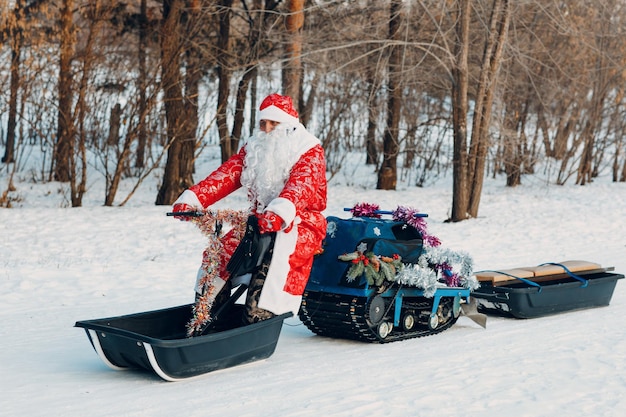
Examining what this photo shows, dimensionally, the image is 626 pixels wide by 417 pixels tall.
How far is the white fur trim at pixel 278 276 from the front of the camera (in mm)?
5512

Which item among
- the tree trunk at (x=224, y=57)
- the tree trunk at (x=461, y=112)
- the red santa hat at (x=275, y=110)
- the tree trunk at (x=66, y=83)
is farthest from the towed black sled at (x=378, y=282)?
the tree trunk at (x=224, y=57)

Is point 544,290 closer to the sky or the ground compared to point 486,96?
closer to the ground

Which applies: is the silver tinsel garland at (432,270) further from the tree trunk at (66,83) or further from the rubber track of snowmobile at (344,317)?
the tree trunk at (66,83)

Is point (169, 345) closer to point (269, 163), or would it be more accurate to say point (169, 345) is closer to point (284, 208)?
point (284, 208)

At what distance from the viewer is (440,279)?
6914 millimetres

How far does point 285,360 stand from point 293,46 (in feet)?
34.6

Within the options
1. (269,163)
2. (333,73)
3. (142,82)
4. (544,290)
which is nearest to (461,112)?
(333,73)

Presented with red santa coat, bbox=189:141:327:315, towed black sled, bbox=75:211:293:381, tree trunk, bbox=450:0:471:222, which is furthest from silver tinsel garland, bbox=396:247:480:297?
tree trunk, bbox=450:0:471:222

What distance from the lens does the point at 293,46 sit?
51.0 ft

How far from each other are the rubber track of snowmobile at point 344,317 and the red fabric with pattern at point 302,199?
586 mm

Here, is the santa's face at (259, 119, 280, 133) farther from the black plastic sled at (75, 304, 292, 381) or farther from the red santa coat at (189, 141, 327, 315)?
the black plastic sled at (75, 304, 292, 381)

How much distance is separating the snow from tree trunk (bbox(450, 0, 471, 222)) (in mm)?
3298

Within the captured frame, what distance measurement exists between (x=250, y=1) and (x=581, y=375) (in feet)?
64.0

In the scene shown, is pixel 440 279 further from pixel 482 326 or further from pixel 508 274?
pixel 508 274
